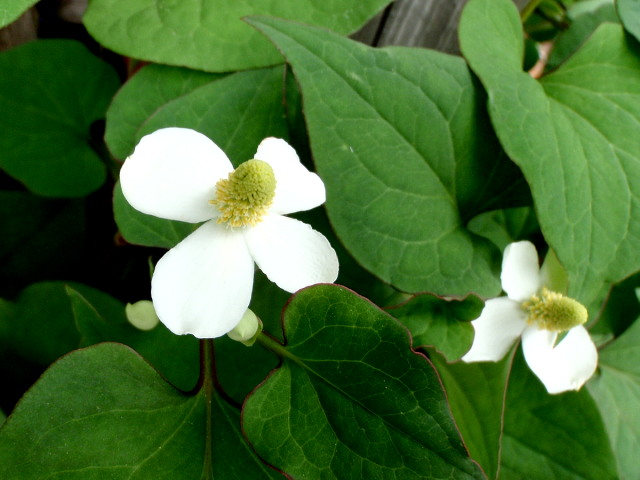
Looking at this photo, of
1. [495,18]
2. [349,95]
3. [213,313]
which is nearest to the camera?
[213,313]

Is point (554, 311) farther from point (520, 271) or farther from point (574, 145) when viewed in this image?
point (574, 145)

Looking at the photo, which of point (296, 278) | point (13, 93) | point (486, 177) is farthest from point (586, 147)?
point (13, 93)

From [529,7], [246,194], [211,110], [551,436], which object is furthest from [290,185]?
[529,7]

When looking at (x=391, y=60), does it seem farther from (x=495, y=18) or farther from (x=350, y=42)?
(x=495, y=18)

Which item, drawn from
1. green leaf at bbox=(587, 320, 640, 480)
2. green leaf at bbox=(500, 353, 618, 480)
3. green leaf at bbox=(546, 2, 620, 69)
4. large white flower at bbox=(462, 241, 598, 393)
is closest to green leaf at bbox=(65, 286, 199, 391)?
large white flower at bbox=(462, 241, 598, 393)

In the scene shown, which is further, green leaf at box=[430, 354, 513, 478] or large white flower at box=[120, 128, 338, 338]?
green leaf at box=[430, 354, 513, 478]

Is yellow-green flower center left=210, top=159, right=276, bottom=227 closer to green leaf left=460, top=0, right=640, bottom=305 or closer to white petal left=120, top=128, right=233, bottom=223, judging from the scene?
white petal left=120, top=128, right=233, bottom=223
